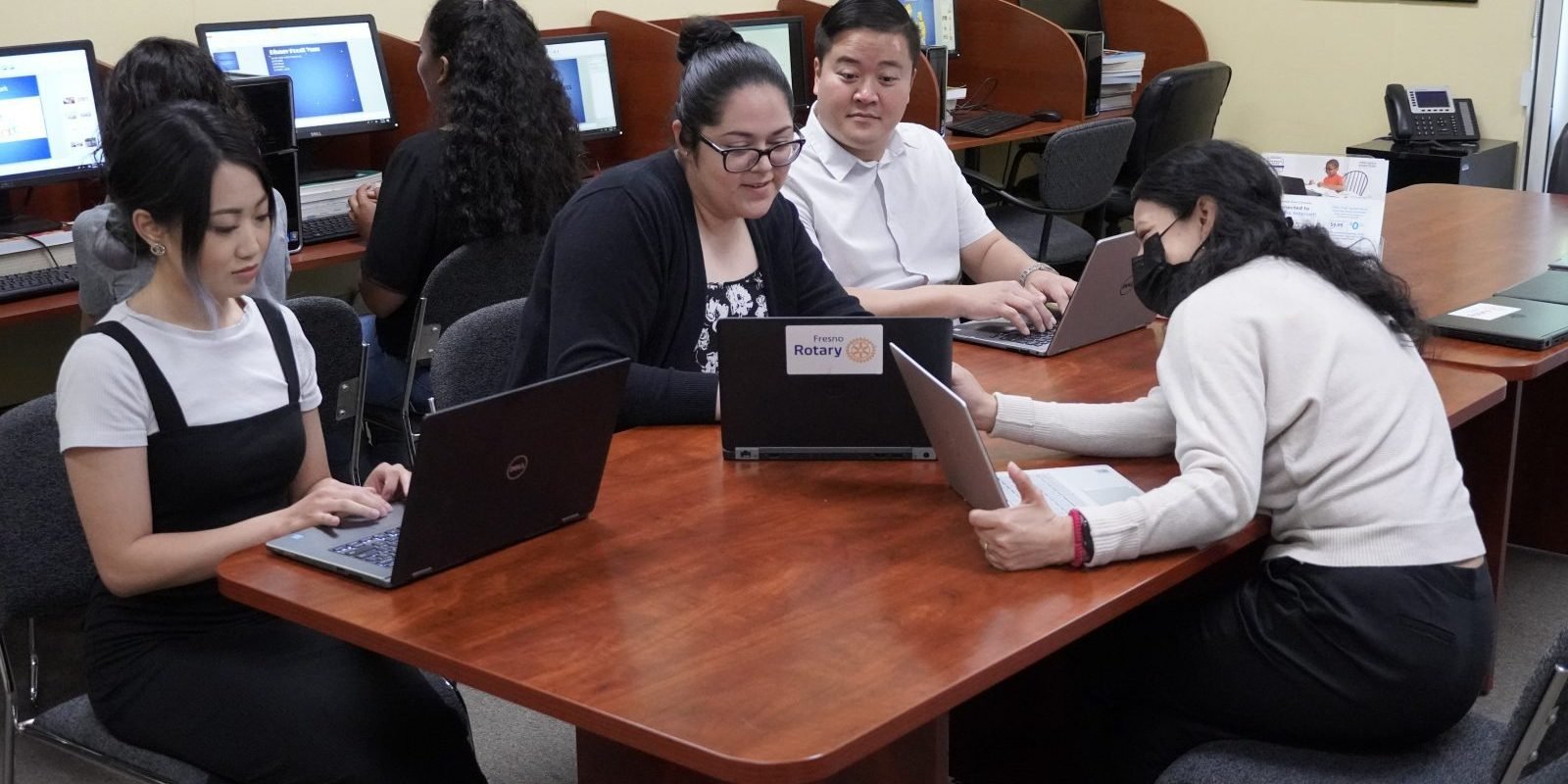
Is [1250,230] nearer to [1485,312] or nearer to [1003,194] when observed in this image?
[1485,312]

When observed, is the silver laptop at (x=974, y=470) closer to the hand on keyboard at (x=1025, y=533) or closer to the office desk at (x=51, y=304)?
the hand on keyboard at (x=1025, y=533)

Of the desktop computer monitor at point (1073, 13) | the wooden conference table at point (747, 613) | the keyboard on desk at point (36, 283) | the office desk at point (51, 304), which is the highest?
the desktop computer monitor at point (1073, 13)

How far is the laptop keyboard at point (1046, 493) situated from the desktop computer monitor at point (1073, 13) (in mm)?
4255

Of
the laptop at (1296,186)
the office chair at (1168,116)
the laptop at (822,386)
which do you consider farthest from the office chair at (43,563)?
the office chair at (1168,116)

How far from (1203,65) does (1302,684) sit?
3666 mm

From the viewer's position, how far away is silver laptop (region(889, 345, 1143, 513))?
171cm

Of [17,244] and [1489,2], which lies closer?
[17,244]

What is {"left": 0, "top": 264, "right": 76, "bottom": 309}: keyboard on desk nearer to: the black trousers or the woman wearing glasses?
the woman wearing glasses

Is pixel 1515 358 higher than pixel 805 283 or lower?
lower

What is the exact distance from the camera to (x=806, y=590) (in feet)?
5.37

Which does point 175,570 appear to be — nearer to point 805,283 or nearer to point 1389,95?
point 805,283

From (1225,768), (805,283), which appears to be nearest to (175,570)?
(805,283)

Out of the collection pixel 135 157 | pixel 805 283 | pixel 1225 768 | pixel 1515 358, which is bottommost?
pixel 1225 768

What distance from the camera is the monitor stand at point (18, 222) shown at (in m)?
3.41
